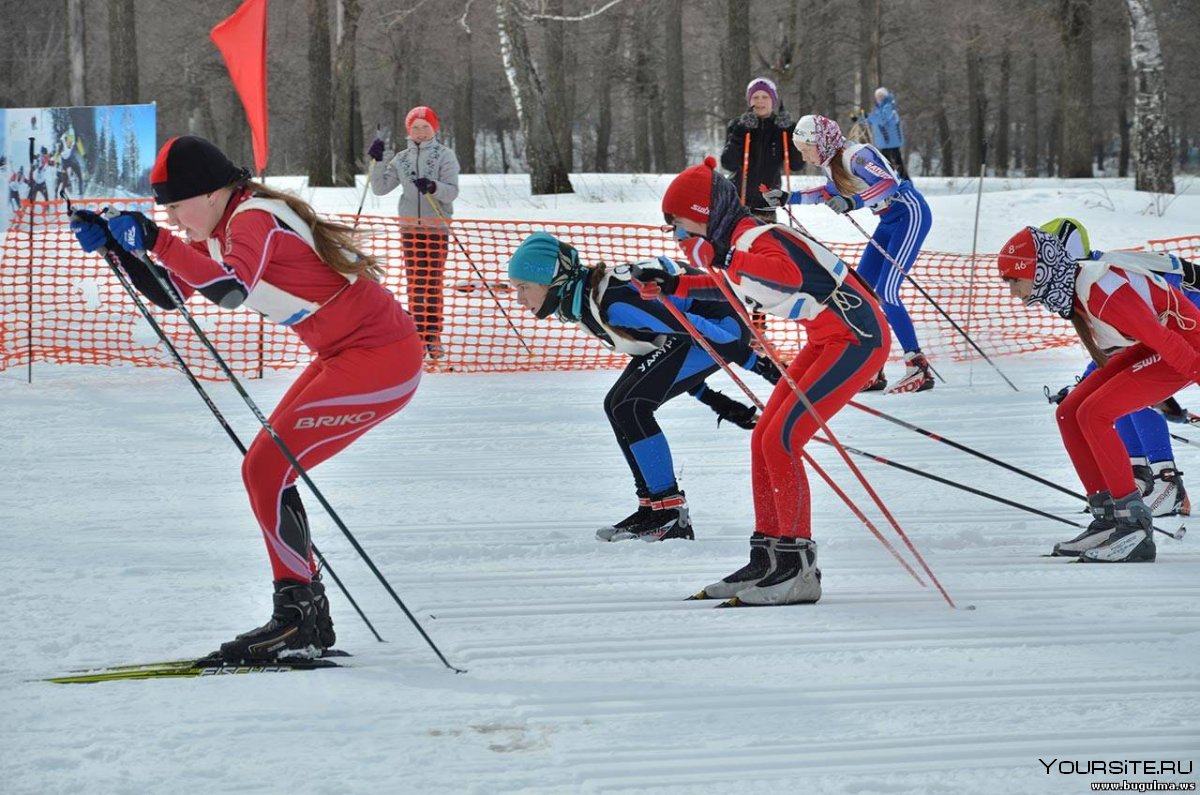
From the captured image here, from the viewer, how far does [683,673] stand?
3934mm

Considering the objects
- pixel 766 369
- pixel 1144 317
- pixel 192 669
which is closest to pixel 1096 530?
pixel 1144 317

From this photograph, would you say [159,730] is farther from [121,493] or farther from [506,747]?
[121,493]

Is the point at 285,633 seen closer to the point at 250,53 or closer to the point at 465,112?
the point at 250,53

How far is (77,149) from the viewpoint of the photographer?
14984mm

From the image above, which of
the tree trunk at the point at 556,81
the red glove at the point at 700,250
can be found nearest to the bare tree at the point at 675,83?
the tree trunk at the point at 556,81

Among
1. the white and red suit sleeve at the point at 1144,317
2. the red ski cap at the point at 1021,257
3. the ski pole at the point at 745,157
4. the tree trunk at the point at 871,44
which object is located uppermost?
the tree trunk at the point at 871,44

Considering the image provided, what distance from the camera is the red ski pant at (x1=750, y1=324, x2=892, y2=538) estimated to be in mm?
4637

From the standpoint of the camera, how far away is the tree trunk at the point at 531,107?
61.9ft

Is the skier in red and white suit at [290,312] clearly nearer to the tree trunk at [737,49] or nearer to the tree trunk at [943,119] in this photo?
the tree trunk at [737,49]

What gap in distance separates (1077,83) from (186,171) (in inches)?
899

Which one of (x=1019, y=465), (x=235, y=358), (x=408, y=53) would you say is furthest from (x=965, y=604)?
(x=408, y=53)

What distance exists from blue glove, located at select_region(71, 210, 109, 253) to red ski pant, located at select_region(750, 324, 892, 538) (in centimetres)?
226

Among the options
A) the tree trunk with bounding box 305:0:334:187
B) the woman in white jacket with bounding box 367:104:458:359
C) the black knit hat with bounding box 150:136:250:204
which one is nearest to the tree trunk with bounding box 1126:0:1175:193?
the woman in white jacket with bounding box 367:104:458:359

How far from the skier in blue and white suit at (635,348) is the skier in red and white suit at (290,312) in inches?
58.1
